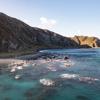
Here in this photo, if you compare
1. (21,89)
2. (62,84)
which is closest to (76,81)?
(62,84)

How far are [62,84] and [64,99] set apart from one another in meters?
7.79

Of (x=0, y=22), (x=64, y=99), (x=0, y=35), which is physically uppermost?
(x=0, y=22)

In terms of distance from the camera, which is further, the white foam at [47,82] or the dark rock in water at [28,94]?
the white foam at [47,82]

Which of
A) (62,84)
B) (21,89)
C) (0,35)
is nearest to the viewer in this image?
(21,89)

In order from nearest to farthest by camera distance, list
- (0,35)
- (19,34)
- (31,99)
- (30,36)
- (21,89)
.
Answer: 1. (31,99)
2. (21,89)
3. (0,35)
4. (19,34)
5. (30,36)

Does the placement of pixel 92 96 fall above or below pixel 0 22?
below

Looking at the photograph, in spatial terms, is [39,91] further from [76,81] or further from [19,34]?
[19,34]

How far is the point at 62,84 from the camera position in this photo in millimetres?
33812

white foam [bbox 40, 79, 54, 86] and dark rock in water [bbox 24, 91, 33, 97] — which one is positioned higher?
white foam [bbox 40, 79, 54, 86]

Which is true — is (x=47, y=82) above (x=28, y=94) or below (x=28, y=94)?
above

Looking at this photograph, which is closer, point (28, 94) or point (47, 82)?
point (28, 94)

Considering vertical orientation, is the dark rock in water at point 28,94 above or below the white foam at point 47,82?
below

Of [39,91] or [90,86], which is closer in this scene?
[39,91]

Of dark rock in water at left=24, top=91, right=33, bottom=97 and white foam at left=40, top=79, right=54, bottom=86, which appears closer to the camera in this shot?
dark rock in water at left=24, top=91, right=33, bottom=97
